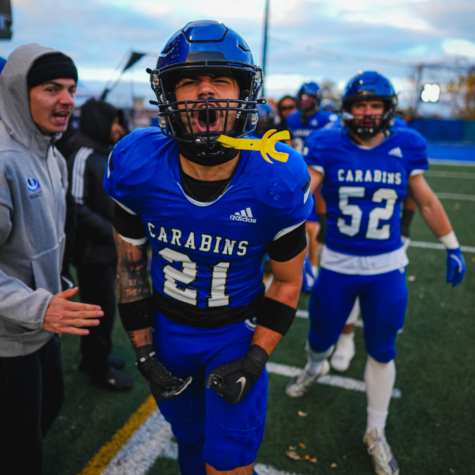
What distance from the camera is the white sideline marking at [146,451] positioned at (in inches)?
94.7

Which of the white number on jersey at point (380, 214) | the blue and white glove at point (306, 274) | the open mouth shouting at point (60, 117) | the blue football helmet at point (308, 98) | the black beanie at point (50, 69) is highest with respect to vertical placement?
the blue football helmet at point (308, 98)

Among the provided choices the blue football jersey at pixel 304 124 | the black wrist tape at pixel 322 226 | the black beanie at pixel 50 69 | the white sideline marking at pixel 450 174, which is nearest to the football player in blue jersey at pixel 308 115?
the blue football jersey at pixel 304 124

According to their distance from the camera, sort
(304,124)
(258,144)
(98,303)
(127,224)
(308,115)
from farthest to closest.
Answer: (304,124), (308,115), (98,303), (127,224), (258,144)

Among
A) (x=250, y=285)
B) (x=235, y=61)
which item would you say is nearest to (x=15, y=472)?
(x=250, y=285)

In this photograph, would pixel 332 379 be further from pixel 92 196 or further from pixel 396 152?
pixel 92 196

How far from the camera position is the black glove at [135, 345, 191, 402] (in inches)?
64.5

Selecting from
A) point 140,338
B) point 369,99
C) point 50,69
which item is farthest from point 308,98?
point 140,338

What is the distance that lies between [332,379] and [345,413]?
43cm

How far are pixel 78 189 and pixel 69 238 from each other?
0.78 meters

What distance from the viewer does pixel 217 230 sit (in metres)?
1.54

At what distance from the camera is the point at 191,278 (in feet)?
5.49

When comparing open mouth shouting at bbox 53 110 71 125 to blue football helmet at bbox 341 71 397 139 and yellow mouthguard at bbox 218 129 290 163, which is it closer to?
yellow mouthguard at bbox 218 129 290 163

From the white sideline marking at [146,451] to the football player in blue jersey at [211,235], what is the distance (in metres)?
0.85

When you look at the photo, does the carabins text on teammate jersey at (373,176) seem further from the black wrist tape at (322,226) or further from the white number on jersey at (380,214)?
the black wrist tape at (322,226)
